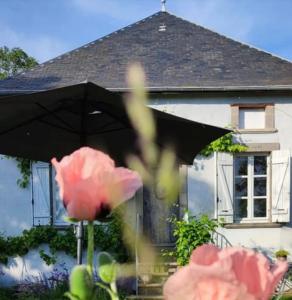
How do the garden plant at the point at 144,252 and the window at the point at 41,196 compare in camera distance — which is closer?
the garden plant at the point at 144,252

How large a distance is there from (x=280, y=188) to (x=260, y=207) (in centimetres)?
64

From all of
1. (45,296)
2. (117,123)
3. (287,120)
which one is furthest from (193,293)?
(287,120)

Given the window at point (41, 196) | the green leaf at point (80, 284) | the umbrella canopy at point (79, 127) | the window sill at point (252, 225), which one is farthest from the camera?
the window sill at point (252, 225)

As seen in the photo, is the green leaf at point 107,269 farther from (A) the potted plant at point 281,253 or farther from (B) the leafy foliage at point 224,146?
(A) the potted plant at point 281,253

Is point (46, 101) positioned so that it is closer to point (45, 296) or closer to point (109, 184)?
point (109, 184)

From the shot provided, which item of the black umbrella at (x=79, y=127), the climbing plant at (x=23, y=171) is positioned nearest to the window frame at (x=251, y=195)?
the climbing plant at (x=23, y=171)

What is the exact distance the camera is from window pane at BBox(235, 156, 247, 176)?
813 cm

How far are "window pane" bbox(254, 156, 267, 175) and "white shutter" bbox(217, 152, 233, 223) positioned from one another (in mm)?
587

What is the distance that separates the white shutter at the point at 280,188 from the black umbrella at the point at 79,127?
5.25 meters

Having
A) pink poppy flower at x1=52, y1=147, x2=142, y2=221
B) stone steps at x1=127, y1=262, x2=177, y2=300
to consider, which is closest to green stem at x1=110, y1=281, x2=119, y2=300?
pink poppy flower at x1=52, y1=147, x2=142, y2=221

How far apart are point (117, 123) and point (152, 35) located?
743 centimetres

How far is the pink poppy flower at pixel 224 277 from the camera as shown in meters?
0.36

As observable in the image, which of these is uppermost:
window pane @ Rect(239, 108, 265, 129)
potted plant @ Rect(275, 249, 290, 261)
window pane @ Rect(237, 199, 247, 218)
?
window pane @ Rect(239, 108, 265, 129)

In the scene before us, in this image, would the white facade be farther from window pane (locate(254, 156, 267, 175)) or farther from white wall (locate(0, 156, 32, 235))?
window pane (locate(254, 156, 267, 175))
